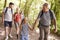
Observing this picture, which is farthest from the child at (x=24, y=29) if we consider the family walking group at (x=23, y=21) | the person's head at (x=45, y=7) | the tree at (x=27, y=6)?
the person's head at (x=45, y=7)

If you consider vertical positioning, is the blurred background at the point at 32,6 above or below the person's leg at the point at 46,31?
above

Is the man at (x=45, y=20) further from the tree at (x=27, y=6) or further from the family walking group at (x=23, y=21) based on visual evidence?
the tree at (x=27, y=6)

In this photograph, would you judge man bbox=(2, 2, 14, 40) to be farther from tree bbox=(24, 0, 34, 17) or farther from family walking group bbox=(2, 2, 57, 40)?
tree bbox=(24, 0, 34, 17)

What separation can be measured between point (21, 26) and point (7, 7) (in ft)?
1.14

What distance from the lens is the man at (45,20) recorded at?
91.8 inches

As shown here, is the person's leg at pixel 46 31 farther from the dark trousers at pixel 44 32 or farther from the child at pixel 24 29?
the child at pixel 24 29

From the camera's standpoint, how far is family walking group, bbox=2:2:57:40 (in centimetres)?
235

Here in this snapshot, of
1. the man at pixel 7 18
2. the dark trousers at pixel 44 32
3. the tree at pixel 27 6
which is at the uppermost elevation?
the tree at pixel 27 6

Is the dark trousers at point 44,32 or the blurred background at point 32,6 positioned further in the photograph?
the blurred background at point 32,6

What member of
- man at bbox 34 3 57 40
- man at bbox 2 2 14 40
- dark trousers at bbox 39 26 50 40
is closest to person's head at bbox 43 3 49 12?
man at bbox 34 3 57 40

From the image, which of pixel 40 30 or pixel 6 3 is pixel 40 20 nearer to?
pixel 40 30

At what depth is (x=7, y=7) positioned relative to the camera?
2484 millimetres

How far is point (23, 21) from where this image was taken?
8.09 feet

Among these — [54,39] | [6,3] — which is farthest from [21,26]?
[54,39]
